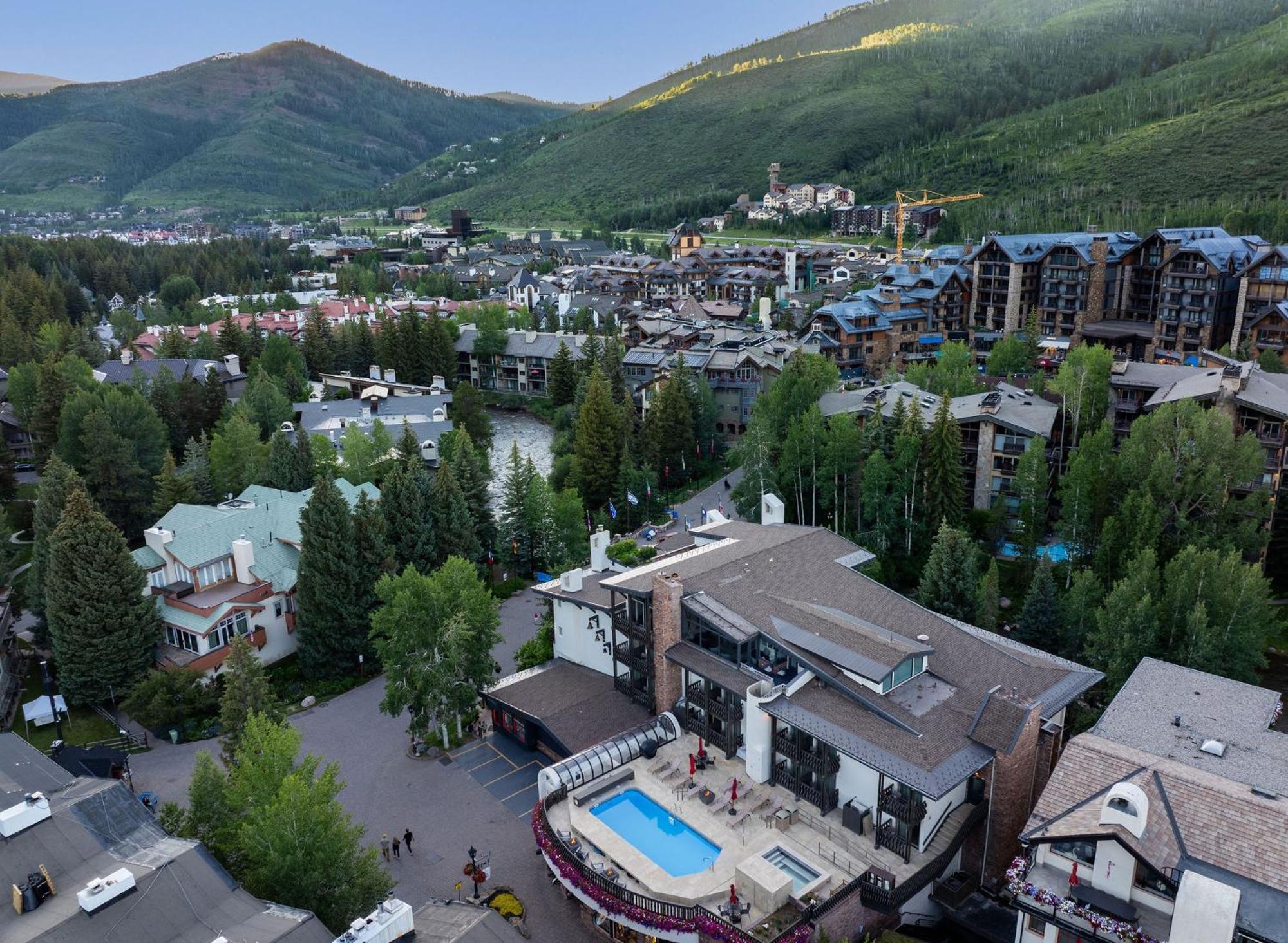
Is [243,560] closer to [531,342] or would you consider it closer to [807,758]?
[807,758]

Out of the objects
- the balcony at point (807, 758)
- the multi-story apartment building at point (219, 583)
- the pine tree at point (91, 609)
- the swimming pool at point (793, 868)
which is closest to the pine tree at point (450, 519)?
the multi-story apartment building at point (219, 583)

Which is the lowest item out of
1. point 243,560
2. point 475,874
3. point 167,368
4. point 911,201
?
point 475,874

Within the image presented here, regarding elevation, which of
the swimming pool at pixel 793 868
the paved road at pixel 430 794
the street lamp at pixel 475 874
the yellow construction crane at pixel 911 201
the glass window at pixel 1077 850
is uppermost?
the yellow construction crane at pixel 911 201

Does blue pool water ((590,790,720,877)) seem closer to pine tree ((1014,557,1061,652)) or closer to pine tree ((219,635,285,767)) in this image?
pine tree ((219,635,285,767))

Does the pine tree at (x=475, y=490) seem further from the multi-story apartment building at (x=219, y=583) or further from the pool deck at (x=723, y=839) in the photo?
the pool deck at (x=723, y=839)

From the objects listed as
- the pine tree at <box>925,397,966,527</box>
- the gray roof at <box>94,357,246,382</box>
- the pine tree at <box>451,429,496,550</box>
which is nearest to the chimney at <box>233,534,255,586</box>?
the pine tree at <box>451,429,496,550</box>

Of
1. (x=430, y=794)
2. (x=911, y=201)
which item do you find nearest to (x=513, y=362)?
(x=430, y=794)
